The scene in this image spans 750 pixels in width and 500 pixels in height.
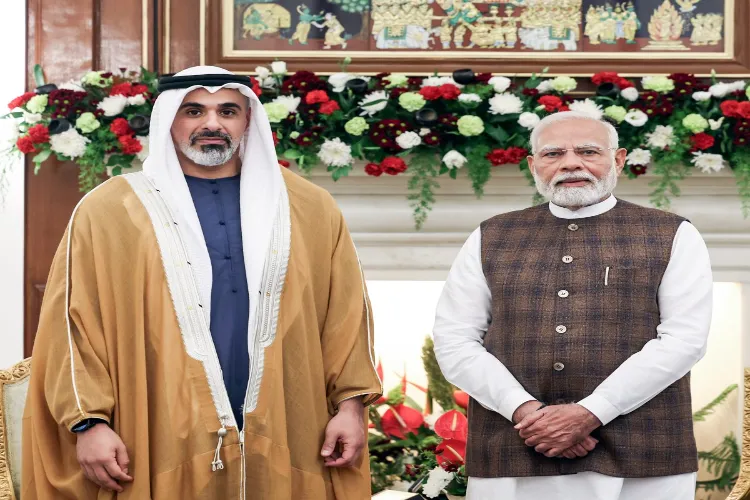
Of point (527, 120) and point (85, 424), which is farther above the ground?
point (527, 120)

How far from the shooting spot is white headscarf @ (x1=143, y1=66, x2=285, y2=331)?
277 cm

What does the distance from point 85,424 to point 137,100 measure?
2.00 m

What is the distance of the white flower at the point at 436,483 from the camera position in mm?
3885

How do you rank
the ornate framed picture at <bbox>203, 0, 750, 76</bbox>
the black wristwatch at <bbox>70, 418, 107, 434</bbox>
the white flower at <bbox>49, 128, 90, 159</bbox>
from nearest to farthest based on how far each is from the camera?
the black wristwatch at <bbox>70, 418, 107, 434</bbox> < the white flower at <bbox>49, 128, 90, 159</bbox> < the ornate framed picture at <bbox>203, 0, 750, 76</bbox>

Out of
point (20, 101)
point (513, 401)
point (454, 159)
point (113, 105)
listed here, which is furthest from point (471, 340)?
point (20, 101)

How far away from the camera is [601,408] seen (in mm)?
2773

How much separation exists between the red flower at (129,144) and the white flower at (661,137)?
2.12m

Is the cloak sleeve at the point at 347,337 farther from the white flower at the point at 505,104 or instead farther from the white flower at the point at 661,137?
the white flower at the point at 661,137

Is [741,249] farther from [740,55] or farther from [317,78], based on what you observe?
[317,78]

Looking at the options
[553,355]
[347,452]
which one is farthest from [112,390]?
[553,355]

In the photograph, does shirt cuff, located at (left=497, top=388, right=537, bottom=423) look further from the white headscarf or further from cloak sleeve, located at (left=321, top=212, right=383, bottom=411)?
the white headscarf

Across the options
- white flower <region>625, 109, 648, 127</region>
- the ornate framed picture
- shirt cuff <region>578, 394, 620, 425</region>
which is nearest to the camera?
shirt cuff <region>578, 394, 620, 425</region>

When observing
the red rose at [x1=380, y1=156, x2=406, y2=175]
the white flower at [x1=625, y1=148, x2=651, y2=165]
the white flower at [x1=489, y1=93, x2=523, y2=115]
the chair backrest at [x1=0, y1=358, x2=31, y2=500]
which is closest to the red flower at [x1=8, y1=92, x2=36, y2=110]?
the chair backrest at [x1=0, y1=358, x2=31, y2=500]

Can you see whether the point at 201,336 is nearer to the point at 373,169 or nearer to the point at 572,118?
the point at 572,118
